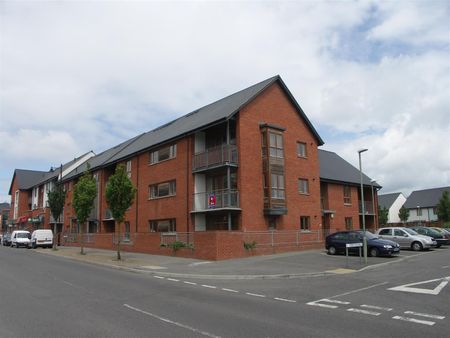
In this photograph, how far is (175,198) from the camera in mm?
30422

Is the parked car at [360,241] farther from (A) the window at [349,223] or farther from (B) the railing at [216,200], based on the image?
(A) the window at [349,223]

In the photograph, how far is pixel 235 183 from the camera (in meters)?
27.5

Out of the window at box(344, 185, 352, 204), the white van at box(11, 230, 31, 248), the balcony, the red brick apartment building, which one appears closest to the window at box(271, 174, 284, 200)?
the red brick apartment building

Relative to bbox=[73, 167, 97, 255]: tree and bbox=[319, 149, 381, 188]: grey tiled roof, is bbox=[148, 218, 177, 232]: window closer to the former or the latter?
bbox=[73, 167, 97, 255]: tree

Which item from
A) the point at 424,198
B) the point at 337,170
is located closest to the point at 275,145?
the point at 337,170

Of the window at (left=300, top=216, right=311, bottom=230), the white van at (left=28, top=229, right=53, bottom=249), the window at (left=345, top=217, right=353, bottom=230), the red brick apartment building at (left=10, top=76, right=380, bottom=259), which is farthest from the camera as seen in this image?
the white van at (left=28, top=229, right=53, bottom=249)

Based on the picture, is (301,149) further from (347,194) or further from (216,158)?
(347,194)

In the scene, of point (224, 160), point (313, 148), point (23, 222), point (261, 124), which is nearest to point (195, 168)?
point (224, 160)

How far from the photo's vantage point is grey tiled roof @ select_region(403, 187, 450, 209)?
80000 millimetres

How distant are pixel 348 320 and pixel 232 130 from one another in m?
20.8

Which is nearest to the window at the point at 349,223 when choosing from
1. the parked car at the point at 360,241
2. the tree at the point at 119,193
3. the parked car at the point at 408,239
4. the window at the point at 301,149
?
the parked car at the point at 408,239

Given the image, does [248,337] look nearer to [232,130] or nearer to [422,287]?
[422,287]

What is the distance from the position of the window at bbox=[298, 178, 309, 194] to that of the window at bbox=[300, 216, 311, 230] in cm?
189

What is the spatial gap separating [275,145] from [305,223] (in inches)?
253
